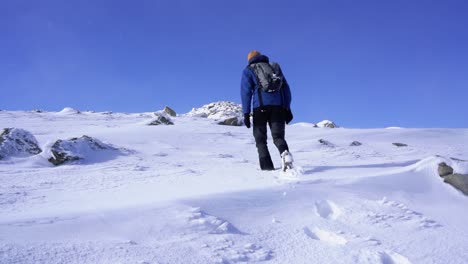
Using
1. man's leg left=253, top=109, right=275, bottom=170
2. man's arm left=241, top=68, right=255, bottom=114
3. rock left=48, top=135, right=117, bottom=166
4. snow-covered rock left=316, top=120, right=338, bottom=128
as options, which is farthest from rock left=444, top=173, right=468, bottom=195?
snow-covered rock left=316, top=120, right=338, bottom=128

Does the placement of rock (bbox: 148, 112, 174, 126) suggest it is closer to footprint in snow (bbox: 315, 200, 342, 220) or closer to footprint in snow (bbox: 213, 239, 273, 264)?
footprint in snow (bbox: 315, 200, 342, 220)

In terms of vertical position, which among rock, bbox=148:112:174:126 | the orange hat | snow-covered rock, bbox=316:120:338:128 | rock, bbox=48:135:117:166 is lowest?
rock, bbox=48:135:117:166

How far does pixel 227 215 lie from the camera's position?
8.57 feet

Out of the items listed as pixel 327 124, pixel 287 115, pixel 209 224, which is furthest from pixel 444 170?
pixel 327 124

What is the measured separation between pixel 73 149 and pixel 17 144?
0.88 m

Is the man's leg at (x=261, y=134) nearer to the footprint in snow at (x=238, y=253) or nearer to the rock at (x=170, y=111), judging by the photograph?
the footprint in snow at (x=238, y=253)

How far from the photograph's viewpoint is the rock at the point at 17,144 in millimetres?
5198

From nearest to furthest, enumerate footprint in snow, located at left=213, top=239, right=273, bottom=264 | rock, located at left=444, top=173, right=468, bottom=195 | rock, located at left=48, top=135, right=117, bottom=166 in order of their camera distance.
→ footprint in snow, located at left=213, top=239, right=273, bottom=264, rock, located at left=444, top=173, right=468, bottom=195, rock, located at left=48, top=135, right=117, bottom=166

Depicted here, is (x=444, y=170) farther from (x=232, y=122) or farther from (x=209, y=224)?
(x=232, y=122)

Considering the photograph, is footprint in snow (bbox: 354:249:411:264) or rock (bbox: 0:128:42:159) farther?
rock (bbox: 0:128:42:159)

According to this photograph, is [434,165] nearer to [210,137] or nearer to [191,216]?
[191,216]

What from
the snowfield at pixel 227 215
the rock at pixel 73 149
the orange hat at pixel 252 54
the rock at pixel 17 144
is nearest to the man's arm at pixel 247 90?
the orange hat at pixel 252 54

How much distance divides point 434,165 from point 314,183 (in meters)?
1.41

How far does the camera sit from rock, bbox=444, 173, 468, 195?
351cm
